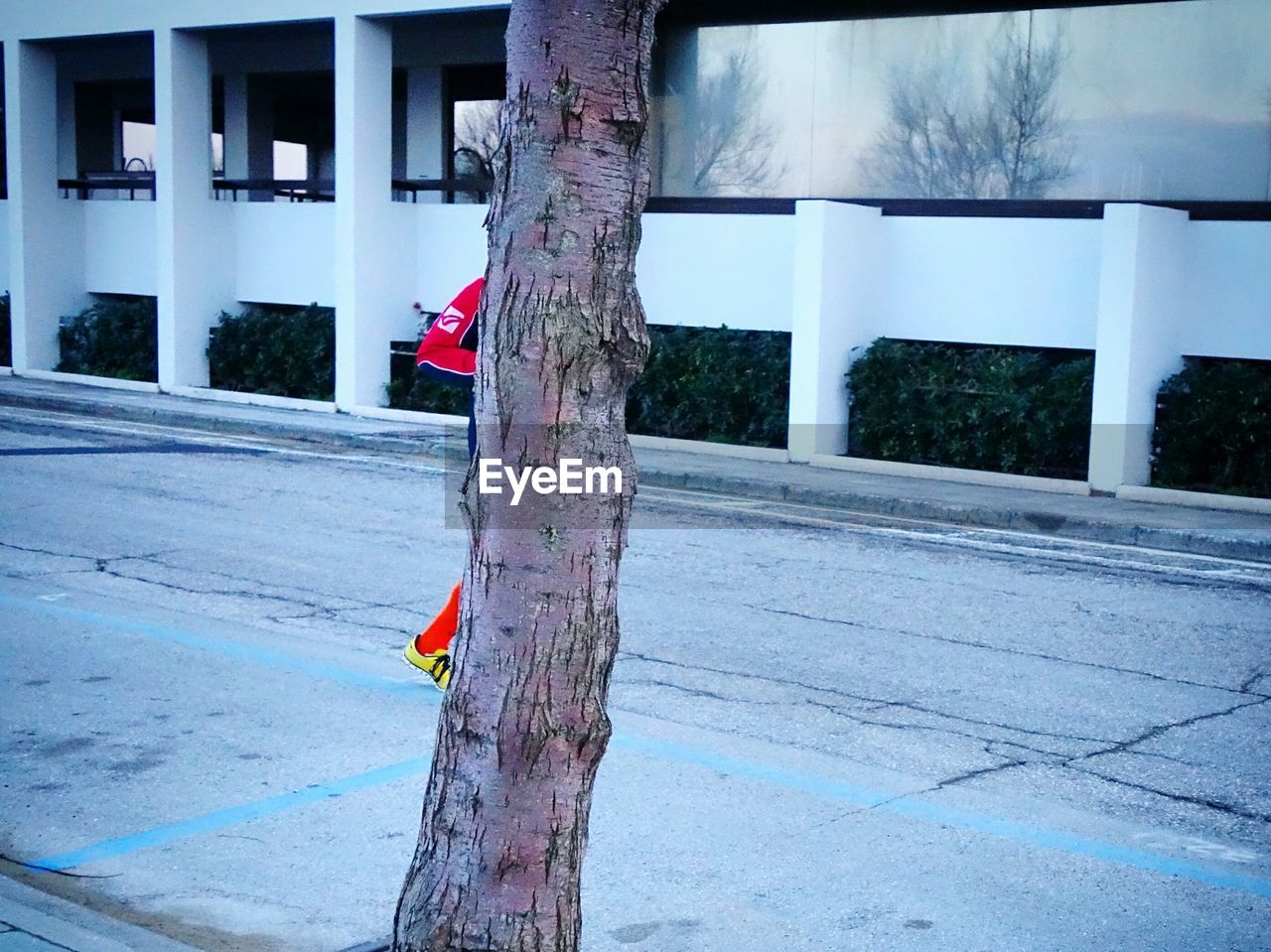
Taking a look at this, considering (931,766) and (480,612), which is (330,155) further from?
(480,612)

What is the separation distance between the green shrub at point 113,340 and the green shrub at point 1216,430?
48.3ft

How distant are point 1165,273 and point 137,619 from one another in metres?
10.1

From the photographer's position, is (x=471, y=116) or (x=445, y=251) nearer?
(x=445, y=251)

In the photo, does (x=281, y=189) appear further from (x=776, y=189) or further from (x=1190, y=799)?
(x=1190, y=799)

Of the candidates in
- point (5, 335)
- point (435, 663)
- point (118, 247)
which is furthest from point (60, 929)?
point (5, 335)

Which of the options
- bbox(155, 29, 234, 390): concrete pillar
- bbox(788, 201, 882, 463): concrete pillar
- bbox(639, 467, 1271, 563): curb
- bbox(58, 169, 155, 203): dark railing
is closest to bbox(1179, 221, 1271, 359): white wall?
bbox(639, 467, 1271, 563): curb

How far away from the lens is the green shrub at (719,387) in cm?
1658

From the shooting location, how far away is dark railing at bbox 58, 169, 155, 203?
23.1 metres

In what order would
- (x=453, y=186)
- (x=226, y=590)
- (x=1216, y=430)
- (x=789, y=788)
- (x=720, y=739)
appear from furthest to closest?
(x=453, y=186)
(x=1216, y=430)
(x=226, y=590)
(x=720, y=739)
(x=789, y=788)

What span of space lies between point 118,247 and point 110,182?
3.38 ft

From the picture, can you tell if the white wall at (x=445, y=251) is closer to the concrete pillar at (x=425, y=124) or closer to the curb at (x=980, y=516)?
the concrete pillar at (x=425, y=124)

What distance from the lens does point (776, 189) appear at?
18375 millimetres

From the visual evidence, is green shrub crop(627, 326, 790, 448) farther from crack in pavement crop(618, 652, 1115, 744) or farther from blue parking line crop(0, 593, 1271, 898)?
blue parking line crop(0, 593, 1271, 898)

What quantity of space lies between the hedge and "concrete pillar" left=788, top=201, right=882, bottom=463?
0.41 m
